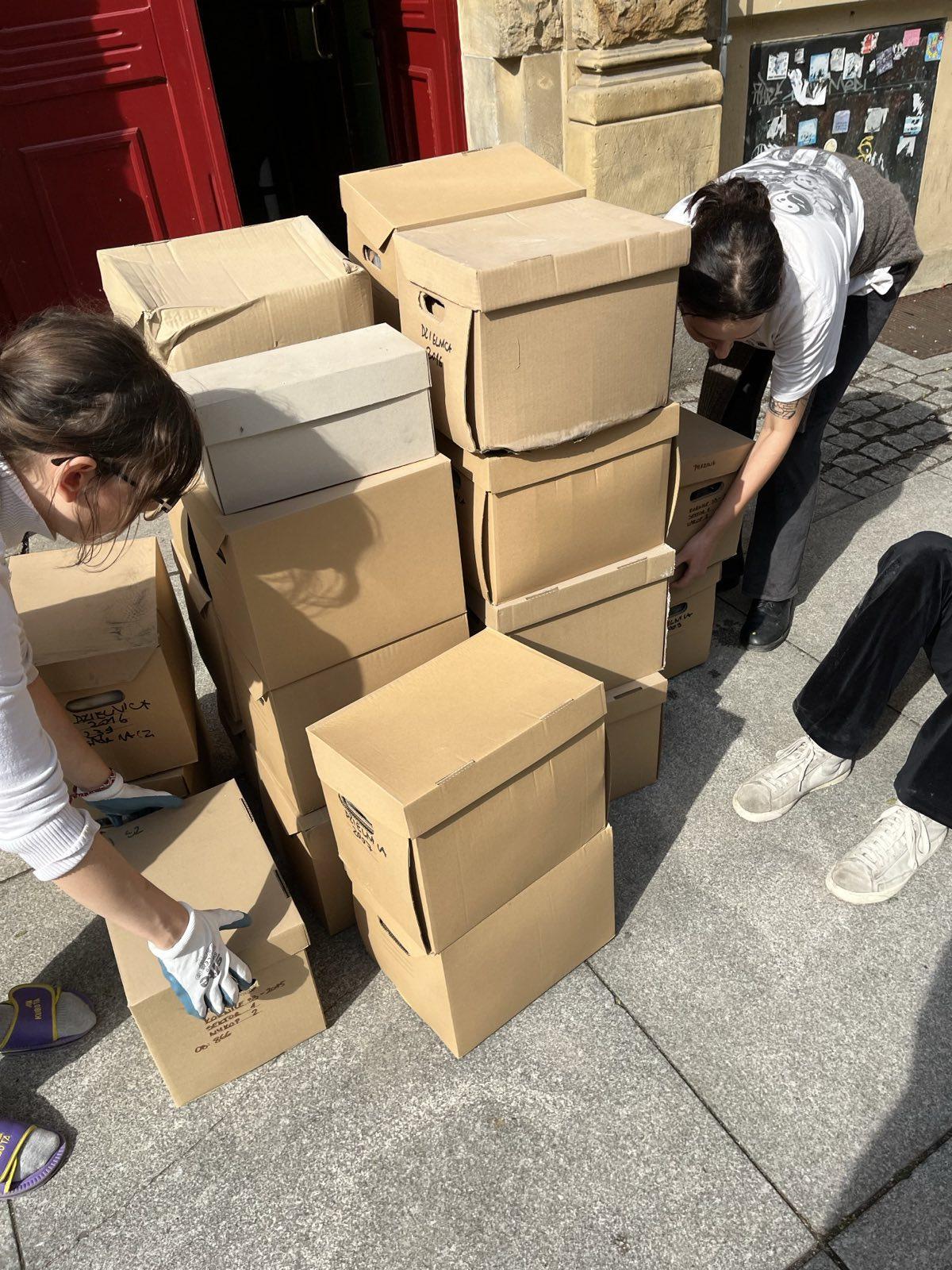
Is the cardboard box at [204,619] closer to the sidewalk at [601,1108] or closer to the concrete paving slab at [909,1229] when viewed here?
the sidewalk at [601,1108]

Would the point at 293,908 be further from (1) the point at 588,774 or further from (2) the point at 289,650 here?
(1) the point at 588,774

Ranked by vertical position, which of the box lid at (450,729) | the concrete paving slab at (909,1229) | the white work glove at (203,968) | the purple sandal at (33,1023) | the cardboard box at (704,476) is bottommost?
the concrete paving slab at (909,1229)

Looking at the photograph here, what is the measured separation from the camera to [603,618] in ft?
7.16

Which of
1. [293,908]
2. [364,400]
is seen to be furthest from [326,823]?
[364,400]

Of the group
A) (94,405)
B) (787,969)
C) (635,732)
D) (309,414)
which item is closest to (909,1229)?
(787,969)

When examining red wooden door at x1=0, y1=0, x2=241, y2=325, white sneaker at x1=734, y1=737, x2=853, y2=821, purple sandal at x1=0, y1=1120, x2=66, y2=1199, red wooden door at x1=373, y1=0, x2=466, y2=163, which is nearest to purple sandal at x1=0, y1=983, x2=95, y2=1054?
purple sandal at x1=0, y1=1120, x2=66, y2=1199

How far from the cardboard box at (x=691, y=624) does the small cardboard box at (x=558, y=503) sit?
1.97ft

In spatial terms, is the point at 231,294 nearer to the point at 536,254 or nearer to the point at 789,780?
the point at 536,254

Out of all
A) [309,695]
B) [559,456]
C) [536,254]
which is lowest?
[309,695]

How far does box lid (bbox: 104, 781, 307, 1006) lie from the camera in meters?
1.70

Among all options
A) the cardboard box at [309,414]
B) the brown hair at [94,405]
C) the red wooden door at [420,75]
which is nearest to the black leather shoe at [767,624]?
the cardboard box at [309,414]

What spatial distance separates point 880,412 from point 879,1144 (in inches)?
138

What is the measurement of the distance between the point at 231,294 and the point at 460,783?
3.70ft

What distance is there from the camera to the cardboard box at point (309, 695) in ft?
6.12
